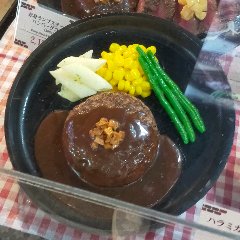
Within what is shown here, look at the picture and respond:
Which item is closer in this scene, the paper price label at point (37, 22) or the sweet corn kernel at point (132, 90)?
the sweet corn kernel at point (132, 90)

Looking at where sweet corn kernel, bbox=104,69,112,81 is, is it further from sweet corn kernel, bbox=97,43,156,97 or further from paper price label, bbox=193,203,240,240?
paper price label, bbox=193,203,240,240

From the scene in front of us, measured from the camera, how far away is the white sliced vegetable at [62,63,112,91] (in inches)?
72.1

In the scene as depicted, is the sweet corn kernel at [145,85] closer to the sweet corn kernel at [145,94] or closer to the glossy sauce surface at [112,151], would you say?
the sweet corn kernel at [145,94]

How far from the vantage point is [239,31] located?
175 centimetres

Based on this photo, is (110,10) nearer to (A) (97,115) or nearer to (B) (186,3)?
(B) (186,3)

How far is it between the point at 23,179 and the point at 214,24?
1.06 meters

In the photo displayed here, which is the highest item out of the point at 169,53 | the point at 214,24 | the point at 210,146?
the point at 214,24

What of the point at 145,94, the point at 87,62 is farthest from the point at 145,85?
the point at 87,62

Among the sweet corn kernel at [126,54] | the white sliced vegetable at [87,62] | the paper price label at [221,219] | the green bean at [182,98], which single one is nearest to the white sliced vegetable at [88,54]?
the white sliced vegetable at [87,62]

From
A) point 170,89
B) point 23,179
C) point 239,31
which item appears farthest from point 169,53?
point 23,179

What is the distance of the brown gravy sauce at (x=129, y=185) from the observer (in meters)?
1.59

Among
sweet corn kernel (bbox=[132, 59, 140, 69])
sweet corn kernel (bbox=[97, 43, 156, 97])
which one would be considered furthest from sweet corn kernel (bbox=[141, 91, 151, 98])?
sweet corn kernel (bbox=[132, 59, 140, 69])

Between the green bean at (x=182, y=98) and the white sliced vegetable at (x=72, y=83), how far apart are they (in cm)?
30

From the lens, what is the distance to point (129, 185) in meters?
1.62
